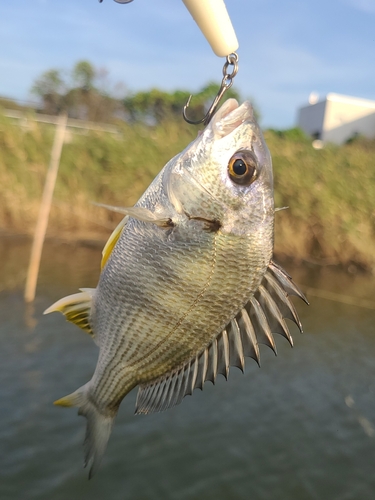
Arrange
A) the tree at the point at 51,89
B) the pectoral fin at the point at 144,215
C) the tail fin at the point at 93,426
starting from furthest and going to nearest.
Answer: the tree at the point at 51,89 < the tail fin at the point at 93,426 < the pectoral fin at the point at 144,215

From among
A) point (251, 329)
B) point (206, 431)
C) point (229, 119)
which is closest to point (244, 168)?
point (229, 119)

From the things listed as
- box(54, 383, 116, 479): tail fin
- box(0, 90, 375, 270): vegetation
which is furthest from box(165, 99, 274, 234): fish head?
box(0, 90, 375, 270): vegetation

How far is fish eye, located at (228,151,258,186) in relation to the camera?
4.61 ft

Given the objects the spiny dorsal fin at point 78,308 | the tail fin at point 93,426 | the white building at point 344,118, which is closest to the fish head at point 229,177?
the spiny dorsal fin at point 78,308

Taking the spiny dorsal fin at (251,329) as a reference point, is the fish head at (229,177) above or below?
above

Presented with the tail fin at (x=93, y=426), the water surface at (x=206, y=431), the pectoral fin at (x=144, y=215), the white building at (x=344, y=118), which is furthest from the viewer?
the white building at (x=344, y=118)

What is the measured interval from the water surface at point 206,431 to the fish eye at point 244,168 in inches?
155

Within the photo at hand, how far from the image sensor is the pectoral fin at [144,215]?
4.16 ft

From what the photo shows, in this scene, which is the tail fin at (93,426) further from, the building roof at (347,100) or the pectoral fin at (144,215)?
the building roof at (347,100)

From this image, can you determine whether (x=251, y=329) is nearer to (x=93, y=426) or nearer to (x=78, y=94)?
(x=93, y=426)

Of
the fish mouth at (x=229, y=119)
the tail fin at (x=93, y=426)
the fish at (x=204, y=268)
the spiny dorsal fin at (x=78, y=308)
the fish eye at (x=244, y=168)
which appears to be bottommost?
the tail fin at (x=93, y=426)

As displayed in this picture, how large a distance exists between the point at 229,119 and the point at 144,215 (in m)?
0.40

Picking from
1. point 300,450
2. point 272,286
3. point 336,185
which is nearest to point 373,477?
point 300,450

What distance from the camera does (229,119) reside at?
4.65 ft
